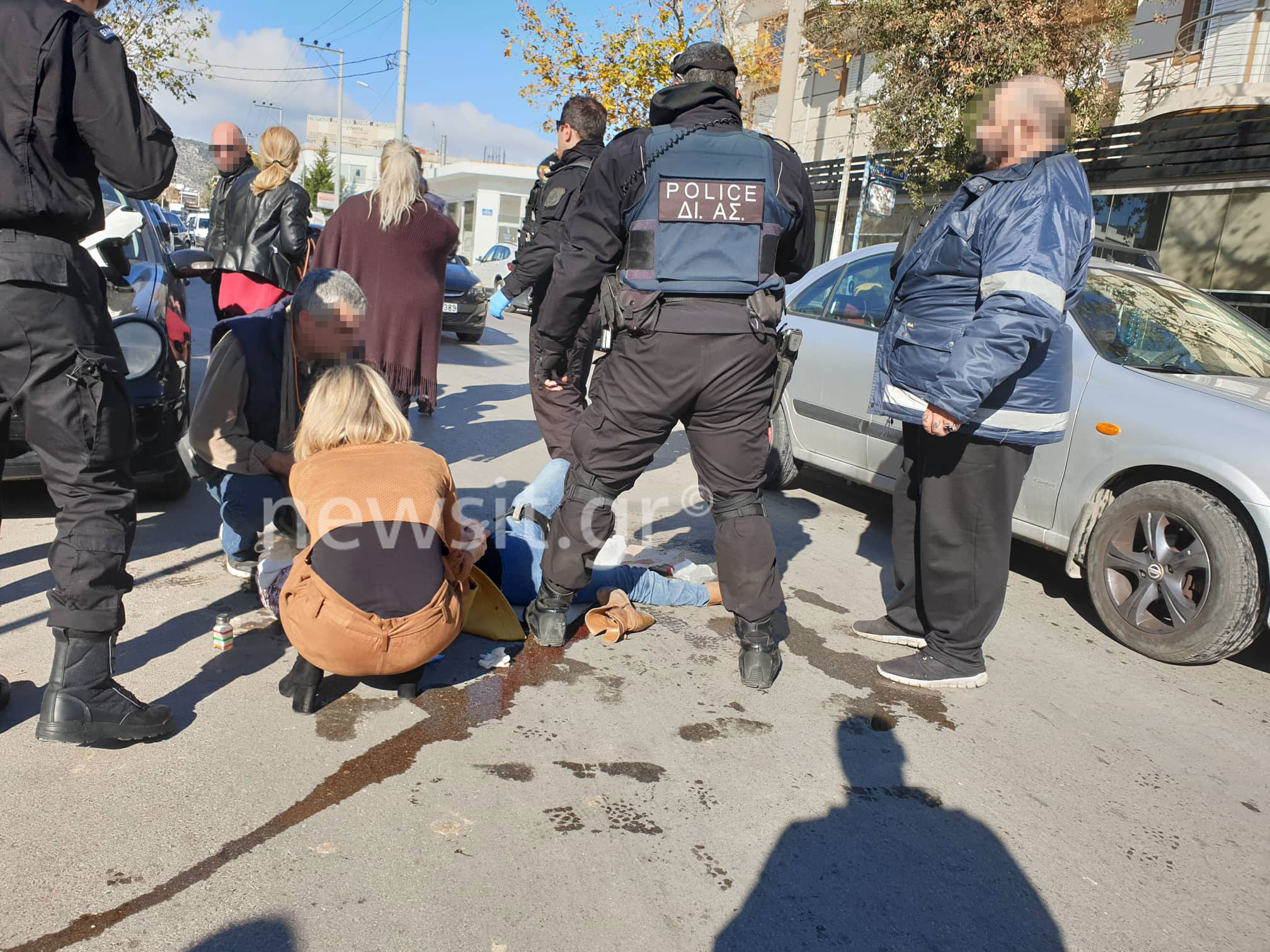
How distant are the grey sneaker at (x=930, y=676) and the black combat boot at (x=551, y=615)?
127 cm

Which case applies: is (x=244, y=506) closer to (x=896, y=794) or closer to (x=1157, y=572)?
(x=896, y=794)

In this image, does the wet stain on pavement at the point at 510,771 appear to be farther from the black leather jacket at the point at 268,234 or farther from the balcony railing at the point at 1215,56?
the balcony railing at the point at 1215,56

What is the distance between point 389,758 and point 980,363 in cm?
224

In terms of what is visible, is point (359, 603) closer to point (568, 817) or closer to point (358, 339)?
point (568, 817)

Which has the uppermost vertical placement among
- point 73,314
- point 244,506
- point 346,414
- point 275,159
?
point 275,159

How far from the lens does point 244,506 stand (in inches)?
147

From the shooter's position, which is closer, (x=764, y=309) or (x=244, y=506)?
(x=764, y=309)

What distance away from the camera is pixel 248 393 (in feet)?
11.4

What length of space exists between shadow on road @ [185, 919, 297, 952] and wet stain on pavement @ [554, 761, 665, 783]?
0.93 meters

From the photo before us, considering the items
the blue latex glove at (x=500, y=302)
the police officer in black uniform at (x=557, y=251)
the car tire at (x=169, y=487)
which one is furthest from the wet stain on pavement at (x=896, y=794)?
the car tire at (x=169, y=487)

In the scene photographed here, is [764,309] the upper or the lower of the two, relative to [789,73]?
lower

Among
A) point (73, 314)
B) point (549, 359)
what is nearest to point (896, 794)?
point (549, 359)

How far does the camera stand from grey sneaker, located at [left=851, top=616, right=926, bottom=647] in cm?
394

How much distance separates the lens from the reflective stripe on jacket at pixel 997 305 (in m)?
3.02
